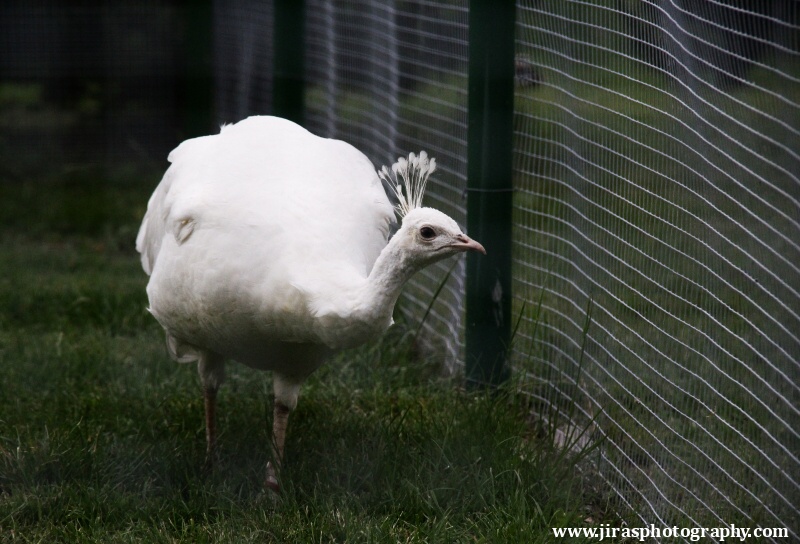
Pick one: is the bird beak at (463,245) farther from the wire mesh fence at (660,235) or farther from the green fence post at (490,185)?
the green fence post at (490,185)

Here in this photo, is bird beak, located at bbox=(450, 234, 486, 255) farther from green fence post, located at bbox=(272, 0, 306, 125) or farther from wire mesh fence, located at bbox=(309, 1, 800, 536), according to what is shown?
green fence post, located at bbox=(272, 0, 306, 125)

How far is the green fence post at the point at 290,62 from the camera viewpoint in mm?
6285

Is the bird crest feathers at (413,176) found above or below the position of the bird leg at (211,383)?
above

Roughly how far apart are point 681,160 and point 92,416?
230cm

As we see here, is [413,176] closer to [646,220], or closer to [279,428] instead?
[646,220]

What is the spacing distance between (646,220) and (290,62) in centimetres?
356

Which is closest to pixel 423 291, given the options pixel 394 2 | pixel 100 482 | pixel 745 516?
pixel 394 2

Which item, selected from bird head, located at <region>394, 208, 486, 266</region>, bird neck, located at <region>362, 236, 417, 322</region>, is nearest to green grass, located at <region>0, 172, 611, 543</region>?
bird neck, located at <region>362, 236, 417, 322</region>

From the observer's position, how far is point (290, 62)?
20.7ft

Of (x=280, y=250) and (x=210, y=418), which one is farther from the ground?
(x=280, y=250)

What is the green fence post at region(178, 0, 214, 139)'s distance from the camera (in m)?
7.77

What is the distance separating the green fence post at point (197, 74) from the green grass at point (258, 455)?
10.2ft

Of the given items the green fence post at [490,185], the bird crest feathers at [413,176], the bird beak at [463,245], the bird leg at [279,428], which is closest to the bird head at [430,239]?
the bird beak at [463,245]

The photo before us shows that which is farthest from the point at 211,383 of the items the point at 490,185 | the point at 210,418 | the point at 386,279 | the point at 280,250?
the point at 490,185
